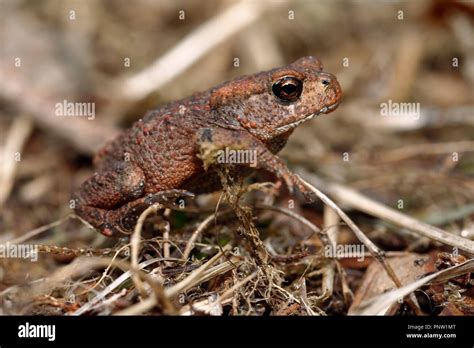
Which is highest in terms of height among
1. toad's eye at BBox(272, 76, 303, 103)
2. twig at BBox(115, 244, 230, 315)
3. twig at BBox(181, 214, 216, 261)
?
toad's eye at BBox(272, 76, 303, 103)

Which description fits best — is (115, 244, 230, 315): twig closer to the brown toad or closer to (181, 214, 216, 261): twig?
(181, 214, 216, 261): twig

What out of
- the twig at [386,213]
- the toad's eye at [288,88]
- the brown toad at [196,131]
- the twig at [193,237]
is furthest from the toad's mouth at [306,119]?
the twig at [386,213]

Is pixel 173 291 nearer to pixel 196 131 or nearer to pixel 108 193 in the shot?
pixel 108 193

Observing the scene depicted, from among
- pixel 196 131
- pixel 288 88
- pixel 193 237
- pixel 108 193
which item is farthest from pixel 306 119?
pixel 108 193

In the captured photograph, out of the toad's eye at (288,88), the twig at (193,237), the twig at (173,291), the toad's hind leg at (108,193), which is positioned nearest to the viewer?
the twig at (173,291)

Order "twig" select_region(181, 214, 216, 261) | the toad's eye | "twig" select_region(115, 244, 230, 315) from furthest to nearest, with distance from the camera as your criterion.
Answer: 1. the toad's eye
2. "twig" select_region(181, 214, 216, 261)
3. "twig" select_region(115, 244, 230, 315)

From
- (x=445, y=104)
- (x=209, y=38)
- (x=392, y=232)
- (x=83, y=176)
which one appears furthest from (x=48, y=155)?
(x=445, y=104)

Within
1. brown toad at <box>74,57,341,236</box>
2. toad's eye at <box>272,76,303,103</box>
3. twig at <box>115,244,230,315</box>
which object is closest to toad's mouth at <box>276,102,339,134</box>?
brown toad at <box>74,57,341,236</box>

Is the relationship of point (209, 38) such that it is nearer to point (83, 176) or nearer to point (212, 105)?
point (83, 176)

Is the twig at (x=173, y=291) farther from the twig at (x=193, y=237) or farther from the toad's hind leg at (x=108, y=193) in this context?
the toad's hind leg at (x=108, y=193)
